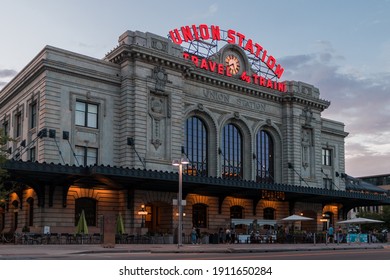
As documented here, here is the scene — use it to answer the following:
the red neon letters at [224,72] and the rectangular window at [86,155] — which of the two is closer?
the rectangular window at [86,155]

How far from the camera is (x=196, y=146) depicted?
6141 cm

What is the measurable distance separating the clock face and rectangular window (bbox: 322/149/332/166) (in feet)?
61.6

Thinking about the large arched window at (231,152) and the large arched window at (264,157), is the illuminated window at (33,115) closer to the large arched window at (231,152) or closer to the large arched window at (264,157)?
the large arched window at (231,152)

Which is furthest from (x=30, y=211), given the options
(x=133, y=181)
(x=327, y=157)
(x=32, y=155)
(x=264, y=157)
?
(x=327, y=157)

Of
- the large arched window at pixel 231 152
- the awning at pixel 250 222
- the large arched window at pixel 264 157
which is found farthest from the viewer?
the large arched window at pixel 264 157

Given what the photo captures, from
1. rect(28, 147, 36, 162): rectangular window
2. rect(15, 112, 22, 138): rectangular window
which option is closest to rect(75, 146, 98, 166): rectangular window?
rect(28, 147, 36, 162): rectangular window

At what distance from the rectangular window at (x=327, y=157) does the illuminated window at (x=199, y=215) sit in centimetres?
2381

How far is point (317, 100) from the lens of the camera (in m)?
72.4

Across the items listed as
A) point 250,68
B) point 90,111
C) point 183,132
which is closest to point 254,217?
point 183,132

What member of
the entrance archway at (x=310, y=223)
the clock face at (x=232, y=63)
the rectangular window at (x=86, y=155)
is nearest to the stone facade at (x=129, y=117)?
the rectangular window at (x=86, y=155)

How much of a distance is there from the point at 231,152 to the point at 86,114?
19.3 m

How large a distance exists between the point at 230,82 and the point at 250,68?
5.72 m

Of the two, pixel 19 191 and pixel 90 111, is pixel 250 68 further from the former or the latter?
pixel 19 191

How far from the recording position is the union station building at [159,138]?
49031 mm
